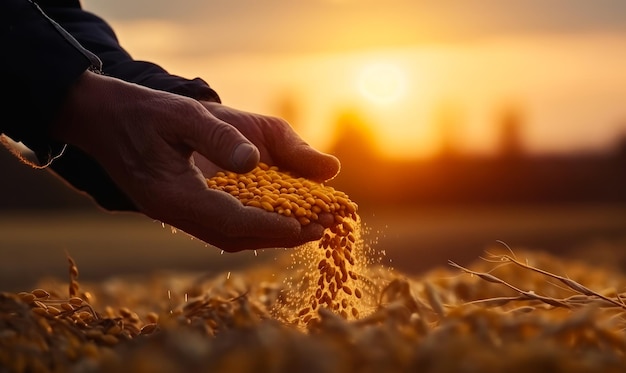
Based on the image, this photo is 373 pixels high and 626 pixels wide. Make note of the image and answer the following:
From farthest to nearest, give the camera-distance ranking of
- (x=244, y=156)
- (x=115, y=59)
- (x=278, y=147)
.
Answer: (x=115, y=59) → (x=278, y=147) → (x=244, y=156)

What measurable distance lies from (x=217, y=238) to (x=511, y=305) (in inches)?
34.4

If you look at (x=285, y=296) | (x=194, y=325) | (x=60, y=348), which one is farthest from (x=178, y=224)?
(x=60, y=348)

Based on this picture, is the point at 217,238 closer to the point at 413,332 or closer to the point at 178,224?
the point at 178,224

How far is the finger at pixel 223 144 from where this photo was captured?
2100mm

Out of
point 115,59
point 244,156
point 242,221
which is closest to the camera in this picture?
point 244,156

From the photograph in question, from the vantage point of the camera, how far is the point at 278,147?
2703 millimetres

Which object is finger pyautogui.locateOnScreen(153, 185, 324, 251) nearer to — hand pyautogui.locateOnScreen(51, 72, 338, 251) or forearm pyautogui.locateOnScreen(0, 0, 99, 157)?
hand pyautogui.locateOnScreen(51, 72, 338, 251)

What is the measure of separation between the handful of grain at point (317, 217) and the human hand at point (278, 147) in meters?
0.12

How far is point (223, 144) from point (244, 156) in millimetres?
73

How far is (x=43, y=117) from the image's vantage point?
86.5 inches

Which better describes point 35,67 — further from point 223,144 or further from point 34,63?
point 223,144

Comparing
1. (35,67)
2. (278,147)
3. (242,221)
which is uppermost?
(35,67)

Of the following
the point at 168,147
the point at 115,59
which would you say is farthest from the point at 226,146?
the point at 115,59

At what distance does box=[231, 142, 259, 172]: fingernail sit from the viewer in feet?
6.87
